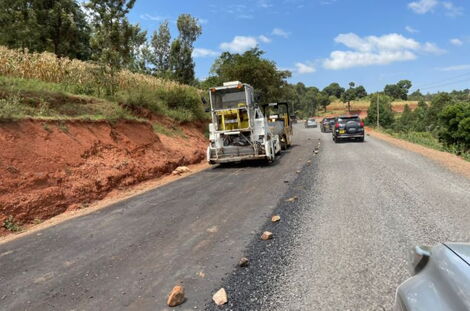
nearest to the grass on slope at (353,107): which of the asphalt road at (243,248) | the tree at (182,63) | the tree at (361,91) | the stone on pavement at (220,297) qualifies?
the tree at (361,91)

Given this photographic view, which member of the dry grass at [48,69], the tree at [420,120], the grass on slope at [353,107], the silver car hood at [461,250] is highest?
the dry grass at [48,69]

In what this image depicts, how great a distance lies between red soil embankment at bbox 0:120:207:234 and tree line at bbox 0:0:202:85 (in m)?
4.11

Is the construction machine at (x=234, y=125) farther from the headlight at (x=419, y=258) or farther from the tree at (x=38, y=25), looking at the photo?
the tree at (x=38, y=25)

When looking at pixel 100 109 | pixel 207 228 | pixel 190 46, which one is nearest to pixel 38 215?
pixel 207 228

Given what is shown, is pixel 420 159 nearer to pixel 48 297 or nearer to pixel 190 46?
pixel 48 297

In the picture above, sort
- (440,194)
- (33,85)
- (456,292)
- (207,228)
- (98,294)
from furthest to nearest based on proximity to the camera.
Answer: (33,85) → (440,194) → (207,228) → (98,294) → (456,292)

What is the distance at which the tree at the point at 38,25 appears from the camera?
78.1 feet

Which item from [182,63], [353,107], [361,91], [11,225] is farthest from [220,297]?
[361,91]

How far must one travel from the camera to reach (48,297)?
413 cm

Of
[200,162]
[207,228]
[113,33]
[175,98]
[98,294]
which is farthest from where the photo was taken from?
[175,98]

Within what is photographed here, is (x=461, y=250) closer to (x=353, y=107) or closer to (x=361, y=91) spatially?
(x=353, y=107)

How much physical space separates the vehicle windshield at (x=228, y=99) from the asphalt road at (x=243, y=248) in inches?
254

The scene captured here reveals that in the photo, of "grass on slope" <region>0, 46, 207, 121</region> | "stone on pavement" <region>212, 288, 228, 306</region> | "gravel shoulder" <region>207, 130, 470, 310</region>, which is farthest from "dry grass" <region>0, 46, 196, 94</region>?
"stone on pavement" <region>212, 288, 228, 306</region>

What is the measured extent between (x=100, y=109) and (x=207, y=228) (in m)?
9.64
